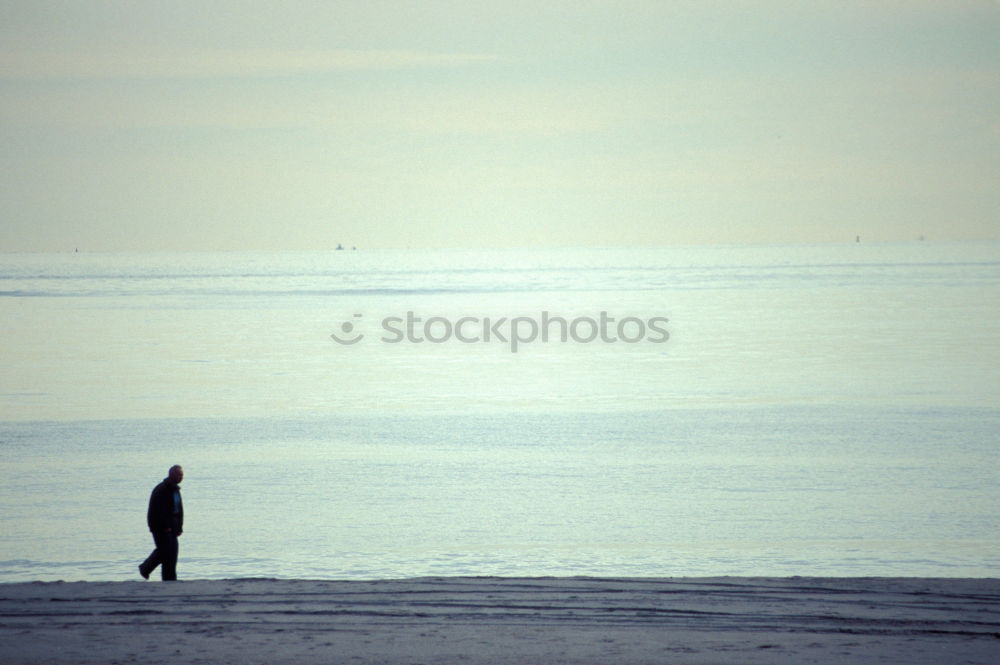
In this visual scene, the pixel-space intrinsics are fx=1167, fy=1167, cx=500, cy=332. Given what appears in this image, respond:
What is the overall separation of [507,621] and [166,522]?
3.82 metres

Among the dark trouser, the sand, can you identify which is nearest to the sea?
the dark trouser

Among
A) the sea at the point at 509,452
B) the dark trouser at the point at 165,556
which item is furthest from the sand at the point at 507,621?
the sea at the point at 509,452

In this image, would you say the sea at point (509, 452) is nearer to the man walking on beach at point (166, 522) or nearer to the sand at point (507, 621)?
the man walking on beach at point (166, 522)

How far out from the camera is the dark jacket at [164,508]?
11016 millimetres

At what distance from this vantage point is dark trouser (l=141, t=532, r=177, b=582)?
438 inches

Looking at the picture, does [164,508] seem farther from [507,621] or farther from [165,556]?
[507,621]

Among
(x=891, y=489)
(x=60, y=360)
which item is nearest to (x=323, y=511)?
(x=891, y=489)

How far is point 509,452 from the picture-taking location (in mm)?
20719

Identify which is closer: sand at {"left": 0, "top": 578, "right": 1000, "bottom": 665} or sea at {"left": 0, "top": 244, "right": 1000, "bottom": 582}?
sand at {"left": 0, "top": 578, "right": 1000, "bottom": 665}

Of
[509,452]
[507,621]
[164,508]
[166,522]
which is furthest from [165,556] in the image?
[509,452]

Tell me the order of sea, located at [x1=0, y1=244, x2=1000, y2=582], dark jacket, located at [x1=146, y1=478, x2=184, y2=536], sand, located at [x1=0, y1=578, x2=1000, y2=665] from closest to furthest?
sand, located at [x1=0, y1=578, x2=1000, y2=665], dark jacket, located at [x1=146, y1=478, x2=184, y2=536], sea, located at [x1=0, y1=244, x2=1000, y2=582]

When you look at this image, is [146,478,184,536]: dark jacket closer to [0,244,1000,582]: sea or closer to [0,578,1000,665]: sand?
[0,578,1000,665]: sand

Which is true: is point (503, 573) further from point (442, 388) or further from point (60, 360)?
point (60, 360)

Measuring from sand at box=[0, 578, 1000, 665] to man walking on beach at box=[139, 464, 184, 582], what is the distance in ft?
2.32
